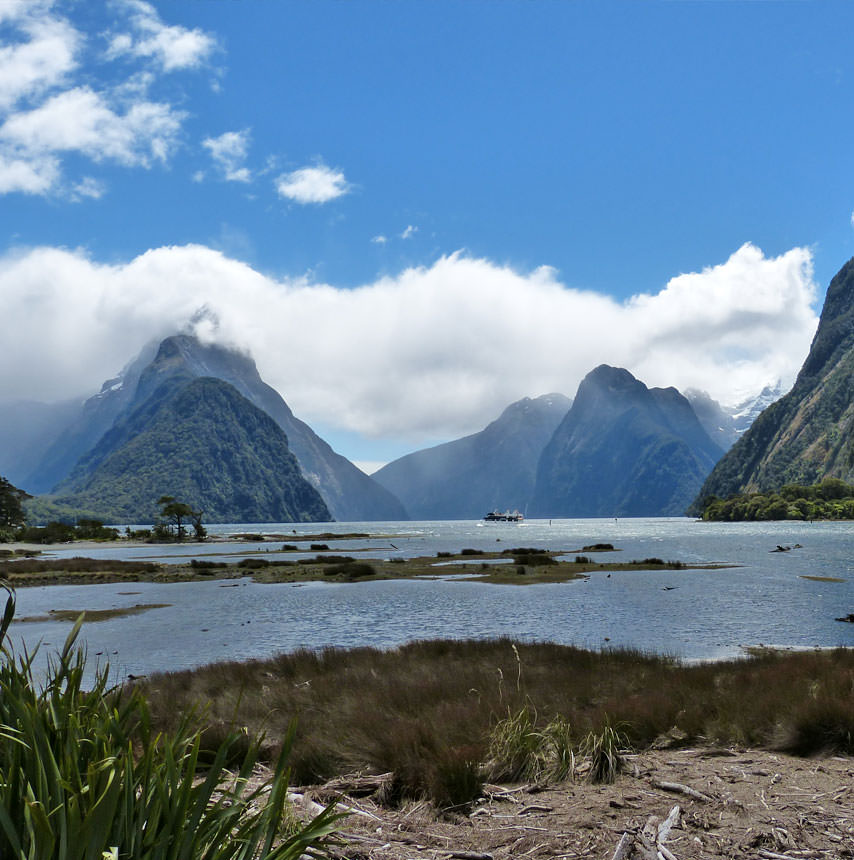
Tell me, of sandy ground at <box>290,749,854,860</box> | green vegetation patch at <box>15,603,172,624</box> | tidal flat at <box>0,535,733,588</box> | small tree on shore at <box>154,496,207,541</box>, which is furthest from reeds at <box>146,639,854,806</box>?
small tree on shore at <box>154,496,207,541</box>

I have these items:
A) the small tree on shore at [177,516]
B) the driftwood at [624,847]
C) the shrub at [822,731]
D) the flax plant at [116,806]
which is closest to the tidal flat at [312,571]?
the shrub at [822,731]

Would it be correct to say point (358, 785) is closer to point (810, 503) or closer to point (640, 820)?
point (640, 820)

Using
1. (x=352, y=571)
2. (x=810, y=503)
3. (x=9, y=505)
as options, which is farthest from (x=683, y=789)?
(x=810, y=503)

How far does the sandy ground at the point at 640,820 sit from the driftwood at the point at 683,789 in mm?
11

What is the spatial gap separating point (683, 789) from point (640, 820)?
106cm

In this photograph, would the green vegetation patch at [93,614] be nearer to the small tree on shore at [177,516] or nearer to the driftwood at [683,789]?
the driftwood at [683,789]

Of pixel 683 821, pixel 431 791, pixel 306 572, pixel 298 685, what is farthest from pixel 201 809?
pixel 306 572

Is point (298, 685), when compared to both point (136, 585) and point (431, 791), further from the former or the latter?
point (136, 585)

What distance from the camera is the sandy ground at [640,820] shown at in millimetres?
5926

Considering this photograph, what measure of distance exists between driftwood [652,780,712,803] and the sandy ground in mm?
11

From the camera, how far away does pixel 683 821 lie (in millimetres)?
6484

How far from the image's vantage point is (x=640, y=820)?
6523 millimetres

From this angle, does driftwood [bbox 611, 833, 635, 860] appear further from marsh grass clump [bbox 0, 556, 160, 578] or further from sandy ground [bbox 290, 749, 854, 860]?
marsh grass clump [bbox 0, 556, 160, 578]

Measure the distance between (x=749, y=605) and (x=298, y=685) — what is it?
28.5 m
